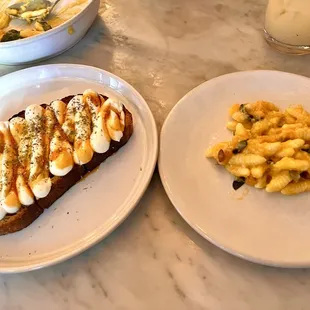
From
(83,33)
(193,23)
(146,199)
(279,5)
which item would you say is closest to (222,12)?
(193,23)

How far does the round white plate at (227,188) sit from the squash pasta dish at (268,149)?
0.02m

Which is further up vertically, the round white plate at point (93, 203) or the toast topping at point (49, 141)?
the toast topping at point (49, 141)

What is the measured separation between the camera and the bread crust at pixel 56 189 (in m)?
0.80

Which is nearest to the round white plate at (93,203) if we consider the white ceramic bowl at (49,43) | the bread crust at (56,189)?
the bread crust at (56,189)

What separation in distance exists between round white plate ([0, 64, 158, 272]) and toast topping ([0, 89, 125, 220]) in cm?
5

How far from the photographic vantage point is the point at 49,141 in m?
0.89

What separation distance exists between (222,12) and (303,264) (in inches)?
30.1

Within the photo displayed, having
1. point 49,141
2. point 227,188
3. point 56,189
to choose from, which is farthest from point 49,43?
point 227,188

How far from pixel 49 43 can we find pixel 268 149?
1.99ft

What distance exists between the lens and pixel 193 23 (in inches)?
47.7

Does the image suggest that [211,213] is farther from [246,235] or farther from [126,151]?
[126,151]

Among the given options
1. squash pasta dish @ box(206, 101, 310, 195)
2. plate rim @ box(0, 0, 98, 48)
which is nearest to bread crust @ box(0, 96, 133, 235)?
squash pasta dish @ box(206, 101, 310, 195)

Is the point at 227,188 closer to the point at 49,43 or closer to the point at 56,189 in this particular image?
the point at 56,189

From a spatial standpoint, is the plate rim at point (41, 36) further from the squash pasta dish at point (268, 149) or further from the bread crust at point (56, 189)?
the squash pasta dish at point (268, 149)
